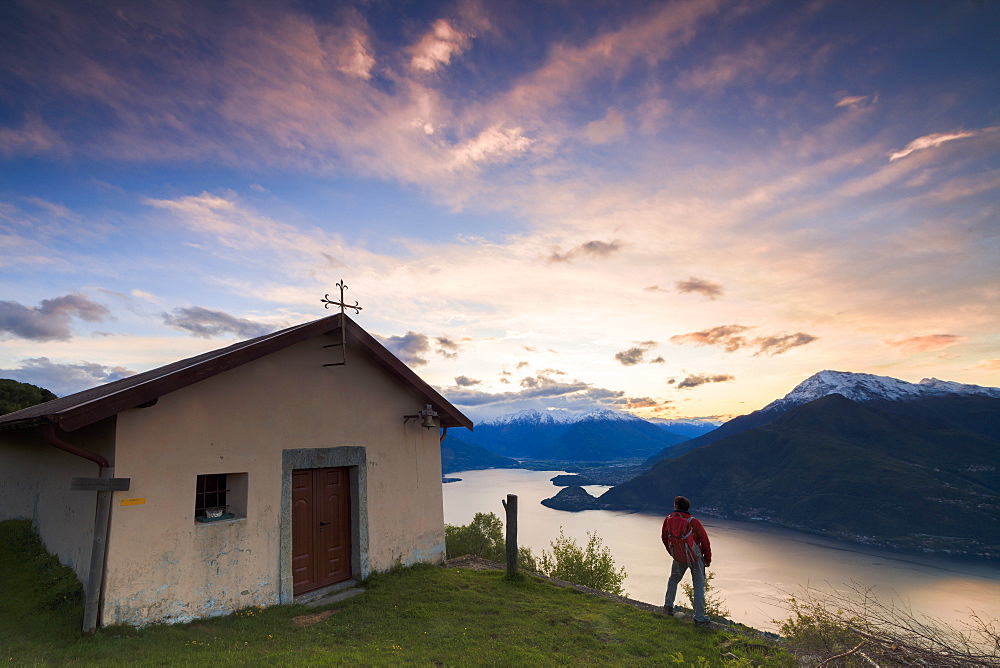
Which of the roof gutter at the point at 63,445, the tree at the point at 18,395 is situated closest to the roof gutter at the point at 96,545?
the roof gutter at the point at 63,445

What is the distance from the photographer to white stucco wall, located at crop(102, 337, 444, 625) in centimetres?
665

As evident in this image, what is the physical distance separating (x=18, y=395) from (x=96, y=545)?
31213mm

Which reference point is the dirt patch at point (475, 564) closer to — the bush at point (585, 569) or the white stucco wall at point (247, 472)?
the white stucco wall at point (247, 472)

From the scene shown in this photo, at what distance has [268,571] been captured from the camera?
795 centimetres

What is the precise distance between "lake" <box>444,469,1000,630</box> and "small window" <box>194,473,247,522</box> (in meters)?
42.4

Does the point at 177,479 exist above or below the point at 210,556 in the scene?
above

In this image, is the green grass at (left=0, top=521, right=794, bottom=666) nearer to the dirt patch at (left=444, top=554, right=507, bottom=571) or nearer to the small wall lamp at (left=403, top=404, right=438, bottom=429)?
the dirt patch at (left=444, top=554, right=507, bottom=571)

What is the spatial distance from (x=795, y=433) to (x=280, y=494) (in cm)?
15647

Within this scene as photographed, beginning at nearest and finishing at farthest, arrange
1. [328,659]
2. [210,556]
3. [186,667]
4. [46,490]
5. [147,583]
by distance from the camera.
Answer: [186,667] → [328,659] → [147,583] → [210,556] → [46,490]

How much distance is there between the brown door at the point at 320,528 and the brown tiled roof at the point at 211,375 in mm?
2339

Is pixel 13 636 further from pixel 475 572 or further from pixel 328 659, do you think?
pixel 475 572

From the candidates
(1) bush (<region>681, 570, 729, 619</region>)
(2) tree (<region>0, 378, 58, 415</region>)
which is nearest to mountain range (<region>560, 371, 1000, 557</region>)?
(1) bush (<region>681, 570, 729, 619</region>)

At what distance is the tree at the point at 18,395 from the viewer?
83.7 ft

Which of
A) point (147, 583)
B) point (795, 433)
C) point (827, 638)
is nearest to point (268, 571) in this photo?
point (147, 583)
